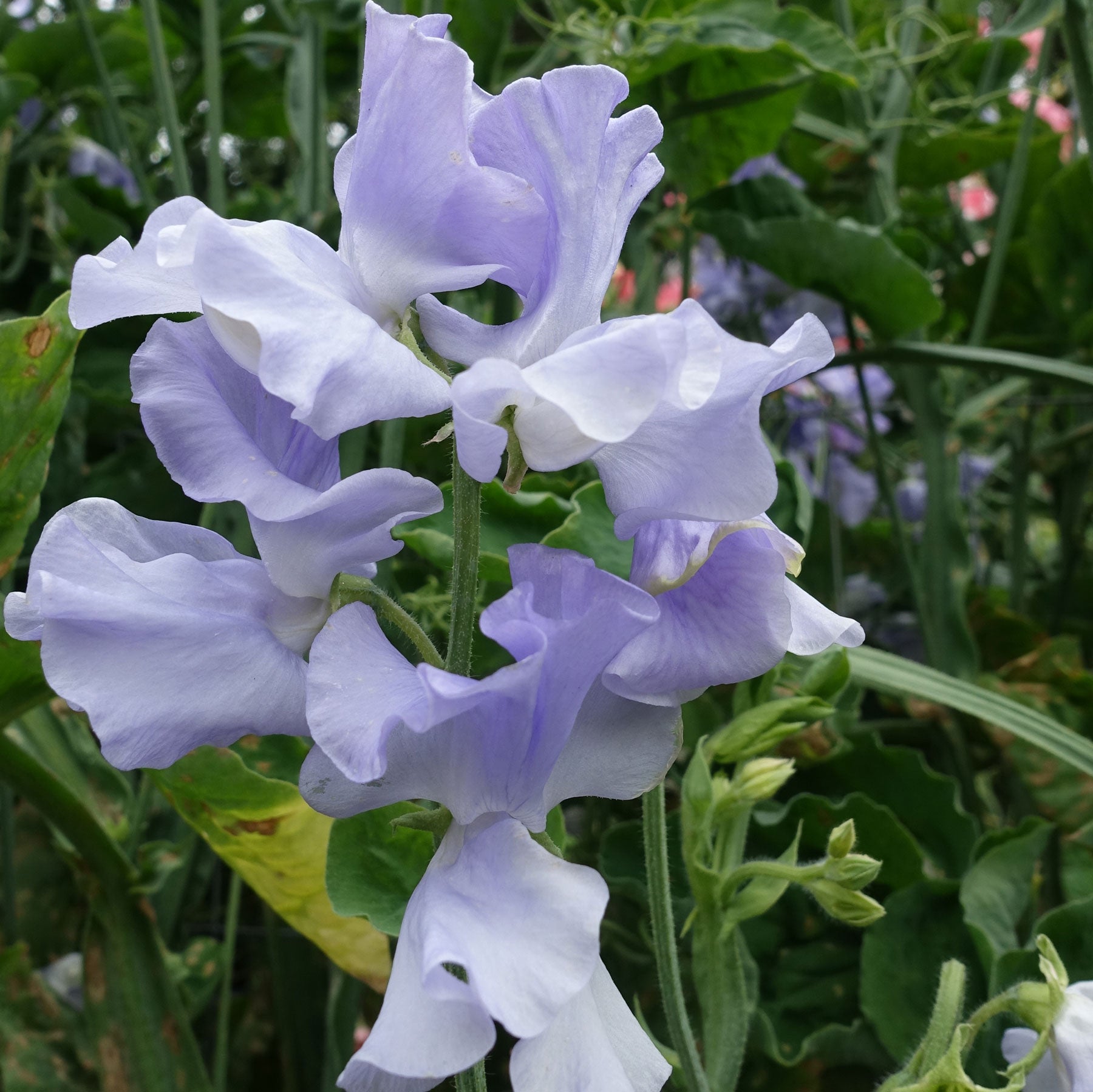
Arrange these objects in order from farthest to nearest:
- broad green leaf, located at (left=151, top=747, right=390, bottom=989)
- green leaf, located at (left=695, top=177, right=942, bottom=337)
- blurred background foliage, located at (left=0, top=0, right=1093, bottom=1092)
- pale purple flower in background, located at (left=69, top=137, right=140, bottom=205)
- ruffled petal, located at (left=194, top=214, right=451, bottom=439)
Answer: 1. pale purple flower in background, located at (left=69, top=137, right=140, bottom=205)
2. green leaf, located at (left=695, top=177, right=942, bottom=337)
3. blurred background foliage, located at (left=0, top=0, right=1093, bottom=1092)
4. broad green leaf, located at (left=151, top=747, right=390, bottom=989)
5. ruffled petal, located at (left=194, top=214, right=451, bottom=439)

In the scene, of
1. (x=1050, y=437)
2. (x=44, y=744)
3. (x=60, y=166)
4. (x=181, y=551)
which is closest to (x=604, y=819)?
(x=44, y=744)

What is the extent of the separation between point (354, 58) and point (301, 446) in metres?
1.02

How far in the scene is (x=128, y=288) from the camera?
295 mm

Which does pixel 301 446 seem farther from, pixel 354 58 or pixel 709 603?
pixel 354 58

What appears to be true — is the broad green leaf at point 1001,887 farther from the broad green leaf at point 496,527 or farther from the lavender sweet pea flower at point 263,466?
the lavender sweet pea flower at point 263,466

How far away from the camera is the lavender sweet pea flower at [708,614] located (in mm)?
291

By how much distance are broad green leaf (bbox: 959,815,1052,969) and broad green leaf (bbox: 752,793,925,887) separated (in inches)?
1.6

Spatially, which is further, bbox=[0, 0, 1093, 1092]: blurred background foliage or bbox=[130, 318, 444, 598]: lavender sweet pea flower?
bbox=[0, 0, 1093, 1092]: blurred background foliage

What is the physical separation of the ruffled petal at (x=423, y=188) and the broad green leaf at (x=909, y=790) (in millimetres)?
504

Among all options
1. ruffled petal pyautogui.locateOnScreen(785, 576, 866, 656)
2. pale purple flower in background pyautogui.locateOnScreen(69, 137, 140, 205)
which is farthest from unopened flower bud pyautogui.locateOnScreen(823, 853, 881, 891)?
pale purple flower in background pyautogui.locateOnScreen(69, 137, 140, 205)

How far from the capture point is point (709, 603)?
0.99 feet

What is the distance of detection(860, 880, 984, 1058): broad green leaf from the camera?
0.63 m

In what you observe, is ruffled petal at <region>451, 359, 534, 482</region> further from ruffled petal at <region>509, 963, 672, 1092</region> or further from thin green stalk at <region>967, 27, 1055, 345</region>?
thin green stalk at <region>967, 27, 1055, 345</region>

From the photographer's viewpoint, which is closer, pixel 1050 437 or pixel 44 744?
pixel 44 744
